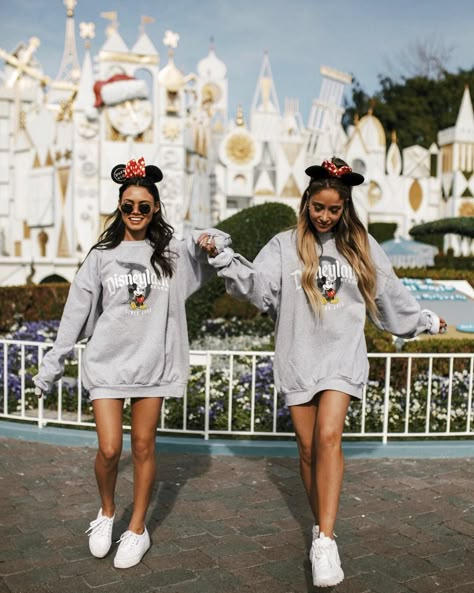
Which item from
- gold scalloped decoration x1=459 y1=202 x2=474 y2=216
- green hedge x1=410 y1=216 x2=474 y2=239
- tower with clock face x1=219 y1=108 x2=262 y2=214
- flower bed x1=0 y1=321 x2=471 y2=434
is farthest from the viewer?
gold scalloped decoration x1=459 y1=202 x2=474 y2=216

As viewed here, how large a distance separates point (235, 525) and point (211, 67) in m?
43.2

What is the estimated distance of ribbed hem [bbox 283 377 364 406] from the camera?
293 cm

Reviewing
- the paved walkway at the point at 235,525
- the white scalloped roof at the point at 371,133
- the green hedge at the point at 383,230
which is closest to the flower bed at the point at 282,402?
the paved walkway at the point at 235,525

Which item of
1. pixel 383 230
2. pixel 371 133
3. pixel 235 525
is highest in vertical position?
pixel 371 133

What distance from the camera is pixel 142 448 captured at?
10.1 feet

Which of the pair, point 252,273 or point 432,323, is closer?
point 252,273

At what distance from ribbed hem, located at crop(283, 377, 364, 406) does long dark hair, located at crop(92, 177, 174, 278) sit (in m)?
0.83

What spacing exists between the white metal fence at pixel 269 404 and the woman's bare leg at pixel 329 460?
2.27 meters

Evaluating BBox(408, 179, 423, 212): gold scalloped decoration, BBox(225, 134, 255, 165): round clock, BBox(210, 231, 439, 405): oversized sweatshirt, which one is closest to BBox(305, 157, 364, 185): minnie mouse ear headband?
BBox(210, 231, 439, 405): oversized sweatshirt

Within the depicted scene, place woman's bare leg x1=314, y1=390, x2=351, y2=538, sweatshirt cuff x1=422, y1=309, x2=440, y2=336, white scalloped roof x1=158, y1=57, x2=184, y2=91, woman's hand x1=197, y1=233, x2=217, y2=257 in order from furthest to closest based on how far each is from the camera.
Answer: white scalloped roof x1=158, y1=57, x2=184, y2=91 → sweatshirt cuff x1=422, y1=309, x2=440, y2=336 → woman's hand x1=197, y1=233, x2=217, y2=257 → woman's bare leg x1=314, y1=390, x2=351, y2=538

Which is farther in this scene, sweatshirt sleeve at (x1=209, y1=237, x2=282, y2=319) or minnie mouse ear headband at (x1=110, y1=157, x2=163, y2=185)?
minnie mouse ear headband at (x1=110, y1=157, x2=163, y2=185)

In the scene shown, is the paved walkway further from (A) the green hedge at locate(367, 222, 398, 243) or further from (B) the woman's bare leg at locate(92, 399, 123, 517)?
(A) the green hedge at locate(367, 222, 398, 243)

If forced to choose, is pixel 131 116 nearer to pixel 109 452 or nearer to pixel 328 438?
pixel 109 452

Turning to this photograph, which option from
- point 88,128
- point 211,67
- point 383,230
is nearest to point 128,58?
point 88,128
